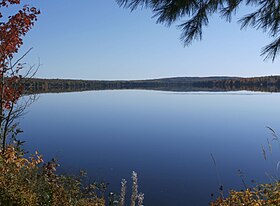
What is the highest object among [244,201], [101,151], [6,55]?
[6,55]

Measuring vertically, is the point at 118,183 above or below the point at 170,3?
below

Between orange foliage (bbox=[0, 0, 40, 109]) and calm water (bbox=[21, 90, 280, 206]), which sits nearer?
orange foliage (bbox=[0, 0, 40, 109])

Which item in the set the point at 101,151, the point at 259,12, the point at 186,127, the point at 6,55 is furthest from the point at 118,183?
the point at 186,127

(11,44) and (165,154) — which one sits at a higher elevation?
(11,44)

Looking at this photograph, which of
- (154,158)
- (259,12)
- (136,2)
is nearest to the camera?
(136,2)

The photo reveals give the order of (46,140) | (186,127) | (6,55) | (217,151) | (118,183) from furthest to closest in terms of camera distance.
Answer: (186,127) < (46,140) < (217,151) < (118,183) < (6,55)

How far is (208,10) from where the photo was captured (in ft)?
12.6

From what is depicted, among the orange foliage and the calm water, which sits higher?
the orange foliage

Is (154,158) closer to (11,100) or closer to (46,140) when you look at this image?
(46,140)

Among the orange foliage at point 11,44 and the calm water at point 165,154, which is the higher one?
the orange foliage at point 11,44

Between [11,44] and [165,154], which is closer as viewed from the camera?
[11,44]

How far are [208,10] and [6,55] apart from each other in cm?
419

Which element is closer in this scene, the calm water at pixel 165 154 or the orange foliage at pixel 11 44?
the orange foliage at pixel 11 44

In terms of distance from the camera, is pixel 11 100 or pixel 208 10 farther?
pixel 11 100
